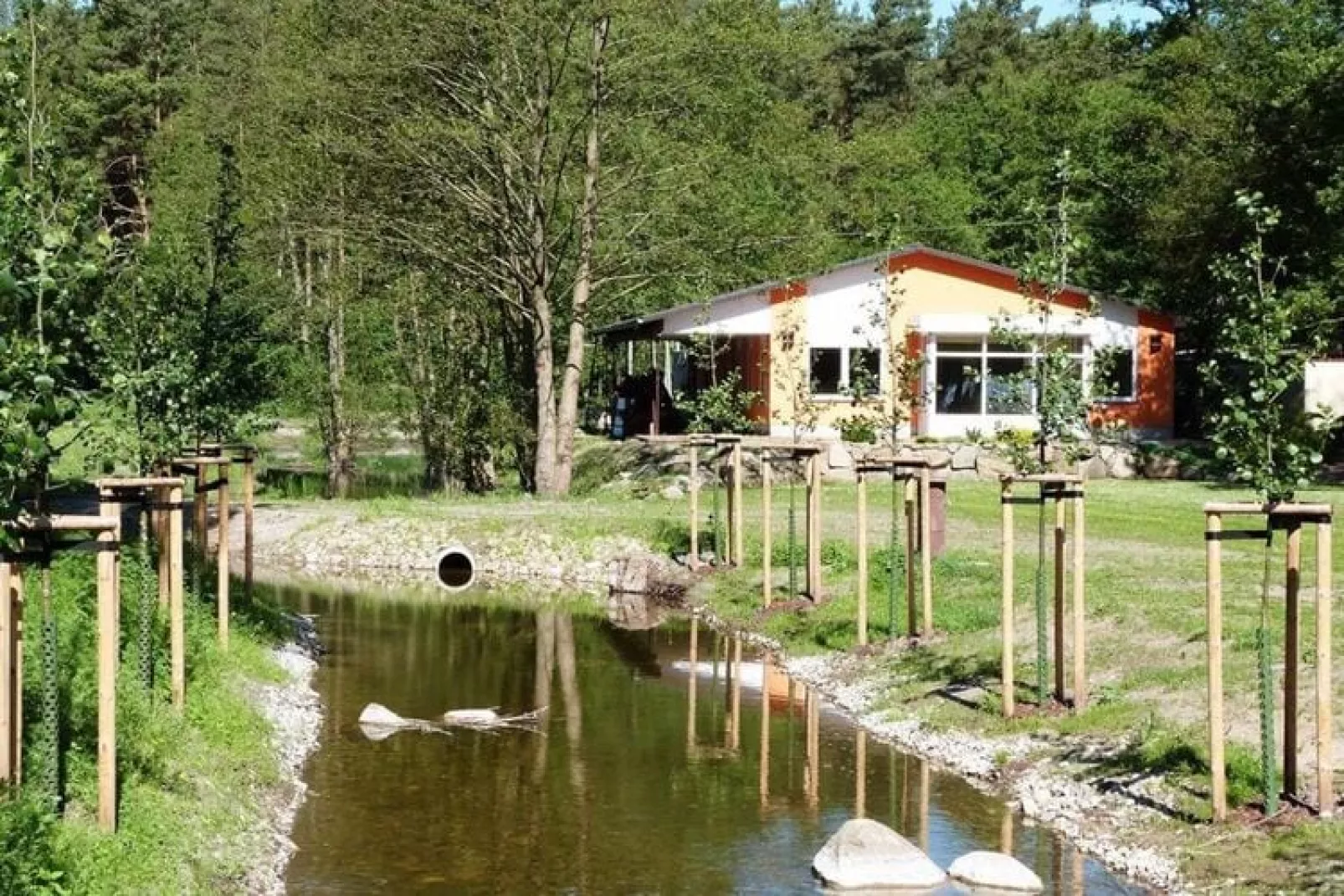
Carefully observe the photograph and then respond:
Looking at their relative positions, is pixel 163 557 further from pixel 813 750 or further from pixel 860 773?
pixel 860 773

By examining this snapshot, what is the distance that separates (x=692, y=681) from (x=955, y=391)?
25722mm

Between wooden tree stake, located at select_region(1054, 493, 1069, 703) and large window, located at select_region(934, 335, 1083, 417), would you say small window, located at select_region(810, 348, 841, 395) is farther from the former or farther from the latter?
wooden tree stake, located at select_region(1054, 493, 1069, 703)

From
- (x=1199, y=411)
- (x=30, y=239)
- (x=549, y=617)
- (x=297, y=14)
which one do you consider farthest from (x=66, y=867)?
(x=1199, y=411)

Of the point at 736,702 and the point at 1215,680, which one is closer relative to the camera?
the point at 1215,680

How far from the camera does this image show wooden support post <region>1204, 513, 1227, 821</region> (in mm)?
12547

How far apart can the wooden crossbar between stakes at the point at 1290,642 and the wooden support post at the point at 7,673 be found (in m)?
8.71

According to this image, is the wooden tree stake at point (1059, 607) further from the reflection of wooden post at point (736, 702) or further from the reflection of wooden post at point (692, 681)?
the reflection of wooden post at point (692, 681)

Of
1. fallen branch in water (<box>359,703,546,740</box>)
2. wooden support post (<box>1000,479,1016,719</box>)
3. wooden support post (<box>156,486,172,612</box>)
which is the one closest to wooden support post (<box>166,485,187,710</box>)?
wooden support post (<box>156,486,172,612</box>)

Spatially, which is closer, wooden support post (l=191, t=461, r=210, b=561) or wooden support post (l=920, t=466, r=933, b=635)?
wooden support post (l=191, t=461, r=210, b=561)

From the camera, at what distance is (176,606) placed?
14.8 m

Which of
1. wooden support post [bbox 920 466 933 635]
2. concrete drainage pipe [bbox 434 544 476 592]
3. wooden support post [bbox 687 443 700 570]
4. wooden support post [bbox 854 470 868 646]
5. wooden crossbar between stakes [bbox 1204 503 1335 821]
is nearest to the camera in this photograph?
wooden crossbar between stakes [bbox 1204 503 1335 821]

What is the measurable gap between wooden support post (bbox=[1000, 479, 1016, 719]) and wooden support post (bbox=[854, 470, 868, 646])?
13.8 feet

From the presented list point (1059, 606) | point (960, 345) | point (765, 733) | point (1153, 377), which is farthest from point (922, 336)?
point (1059, 606)

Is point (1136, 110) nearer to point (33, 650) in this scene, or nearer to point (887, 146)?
point (887, 146)
